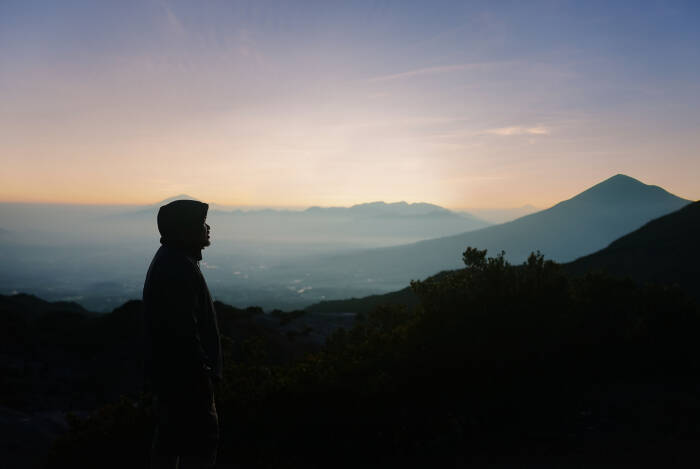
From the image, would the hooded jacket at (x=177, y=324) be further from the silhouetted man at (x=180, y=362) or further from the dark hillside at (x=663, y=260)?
the dark hillside at (x=663, y=260)

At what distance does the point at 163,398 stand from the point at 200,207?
5.15ft

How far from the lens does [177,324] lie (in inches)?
119

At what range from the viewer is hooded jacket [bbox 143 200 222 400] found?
3.05m

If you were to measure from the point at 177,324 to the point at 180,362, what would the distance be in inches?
11.9

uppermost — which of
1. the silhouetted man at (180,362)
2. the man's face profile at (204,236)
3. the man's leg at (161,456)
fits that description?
the man's face profile at (204,236)

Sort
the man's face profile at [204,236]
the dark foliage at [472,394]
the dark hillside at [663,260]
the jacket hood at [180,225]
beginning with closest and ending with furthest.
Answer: the jacket hood at [180,225] → the man's face profile at [204,236] → the dark foliage at [472,394] → the dark hillside at [663,260]

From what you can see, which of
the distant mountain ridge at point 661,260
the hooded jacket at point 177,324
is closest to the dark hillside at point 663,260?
the distant mountain ridge at point 661,260

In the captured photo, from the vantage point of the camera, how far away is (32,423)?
10203mm

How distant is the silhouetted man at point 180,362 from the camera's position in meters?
3.05

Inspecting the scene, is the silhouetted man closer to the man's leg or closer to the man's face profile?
the man's leg

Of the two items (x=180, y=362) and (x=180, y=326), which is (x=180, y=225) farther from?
(x=180, y=362)

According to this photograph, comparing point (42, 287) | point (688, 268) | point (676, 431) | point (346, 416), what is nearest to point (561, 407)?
point (676, 431)

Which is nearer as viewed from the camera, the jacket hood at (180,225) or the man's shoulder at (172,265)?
the man's shoulder at (172,265)

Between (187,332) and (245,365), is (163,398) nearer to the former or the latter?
(187,332)
